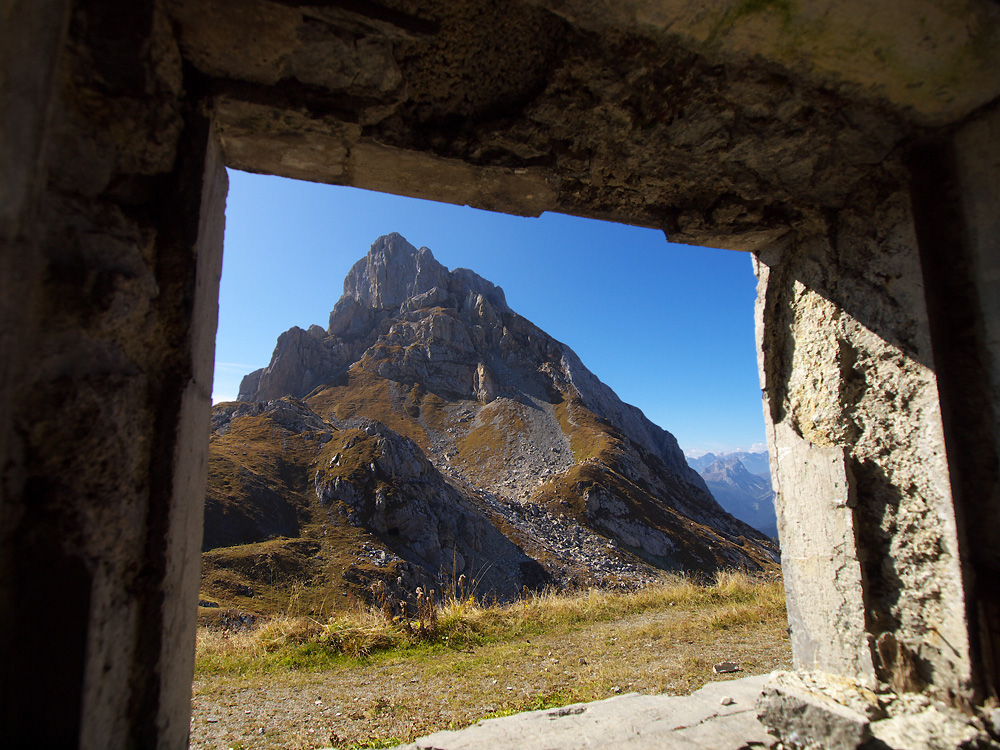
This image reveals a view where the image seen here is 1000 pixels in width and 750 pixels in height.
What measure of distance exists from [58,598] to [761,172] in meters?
2.46

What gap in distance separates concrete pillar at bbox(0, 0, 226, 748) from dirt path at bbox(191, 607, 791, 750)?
220cm

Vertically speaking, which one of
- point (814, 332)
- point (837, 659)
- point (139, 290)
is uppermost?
point (814, 332)

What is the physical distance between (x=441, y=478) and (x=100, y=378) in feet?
89.7

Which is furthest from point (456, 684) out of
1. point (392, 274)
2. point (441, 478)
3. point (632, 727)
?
point (392, 274)

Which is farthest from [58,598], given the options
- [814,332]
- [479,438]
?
[479,438]

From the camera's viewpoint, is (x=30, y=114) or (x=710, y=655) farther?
(x=710, y=655)

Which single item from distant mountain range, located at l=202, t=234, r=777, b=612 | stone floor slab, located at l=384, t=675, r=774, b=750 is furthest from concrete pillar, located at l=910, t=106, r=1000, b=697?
distant mountain range, located at l=202, t=234, r=777, b=612

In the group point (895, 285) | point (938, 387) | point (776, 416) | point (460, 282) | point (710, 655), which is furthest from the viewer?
point (460, 282)

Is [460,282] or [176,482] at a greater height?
[460,282]

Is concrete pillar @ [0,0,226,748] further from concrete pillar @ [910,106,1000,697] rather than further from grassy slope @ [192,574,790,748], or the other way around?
concrete pillar @ [910,106,1000,697]

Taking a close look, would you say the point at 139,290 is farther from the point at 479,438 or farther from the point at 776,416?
the point at 479,438

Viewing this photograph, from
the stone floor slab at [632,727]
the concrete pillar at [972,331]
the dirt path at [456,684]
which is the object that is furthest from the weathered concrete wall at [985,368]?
the dirt path at [456,684]

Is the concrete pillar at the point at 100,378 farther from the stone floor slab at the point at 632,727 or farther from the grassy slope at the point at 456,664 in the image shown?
the grassy slope at the point at 456,664

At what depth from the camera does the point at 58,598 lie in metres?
0.99
